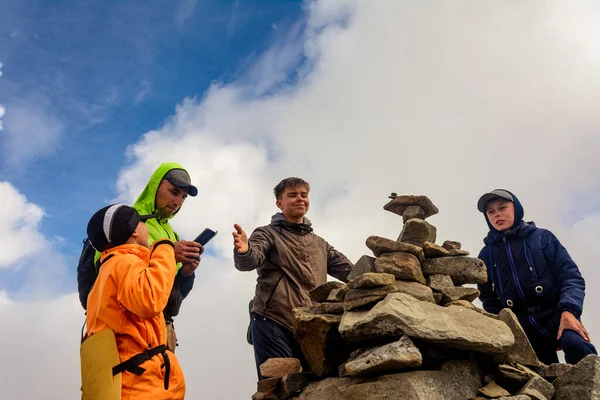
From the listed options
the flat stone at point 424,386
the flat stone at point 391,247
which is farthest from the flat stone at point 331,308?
the flat stone at point 424,386

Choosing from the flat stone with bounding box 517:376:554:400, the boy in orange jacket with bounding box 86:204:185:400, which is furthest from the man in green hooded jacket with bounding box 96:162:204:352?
the flat stone with bounding box 517:376:554:400

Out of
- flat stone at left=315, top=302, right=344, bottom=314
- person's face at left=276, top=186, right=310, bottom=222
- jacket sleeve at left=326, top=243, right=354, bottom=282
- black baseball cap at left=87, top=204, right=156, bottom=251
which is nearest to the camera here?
black baseball cap at left=87, top=204, right=156, bottom=251

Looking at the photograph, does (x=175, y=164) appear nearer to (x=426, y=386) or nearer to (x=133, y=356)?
(x=133, y=356)

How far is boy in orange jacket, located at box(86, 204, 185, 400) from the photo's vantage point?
16.5 feet

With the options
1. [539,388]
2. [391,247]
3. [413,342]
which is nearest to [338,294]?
[391,247]

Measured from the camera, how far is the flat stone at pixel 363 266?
7.74 m

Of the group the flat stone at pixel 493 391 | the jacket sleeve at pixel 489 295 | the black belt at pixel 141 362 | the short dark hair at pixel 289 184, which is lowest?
the flat stone at pixel 493 391

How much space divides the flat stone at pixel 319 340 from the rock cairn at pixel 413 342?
0.01 metres

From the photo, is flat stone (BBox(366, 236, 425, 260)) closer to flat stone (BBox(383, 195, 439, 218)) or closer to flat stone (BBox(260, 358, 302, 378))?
flat stone (BBox(383, 195, 439, 218))

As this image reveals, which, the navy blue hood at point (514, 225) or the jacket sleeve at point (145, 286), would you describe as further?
the navy blue hood at point (514, 225)

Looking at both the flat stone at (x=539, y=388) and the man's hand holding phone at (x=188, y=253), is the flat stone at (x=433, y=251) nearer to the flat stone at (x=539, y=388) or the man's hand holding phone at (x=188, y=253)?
the flat stone at (x=539, y=388)

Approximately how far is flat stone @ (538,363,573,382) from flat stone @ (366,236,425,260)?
7.70 feet

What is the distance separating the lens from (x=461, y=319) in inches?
262

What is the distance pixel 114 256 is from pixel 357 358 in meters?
→ 3.35
